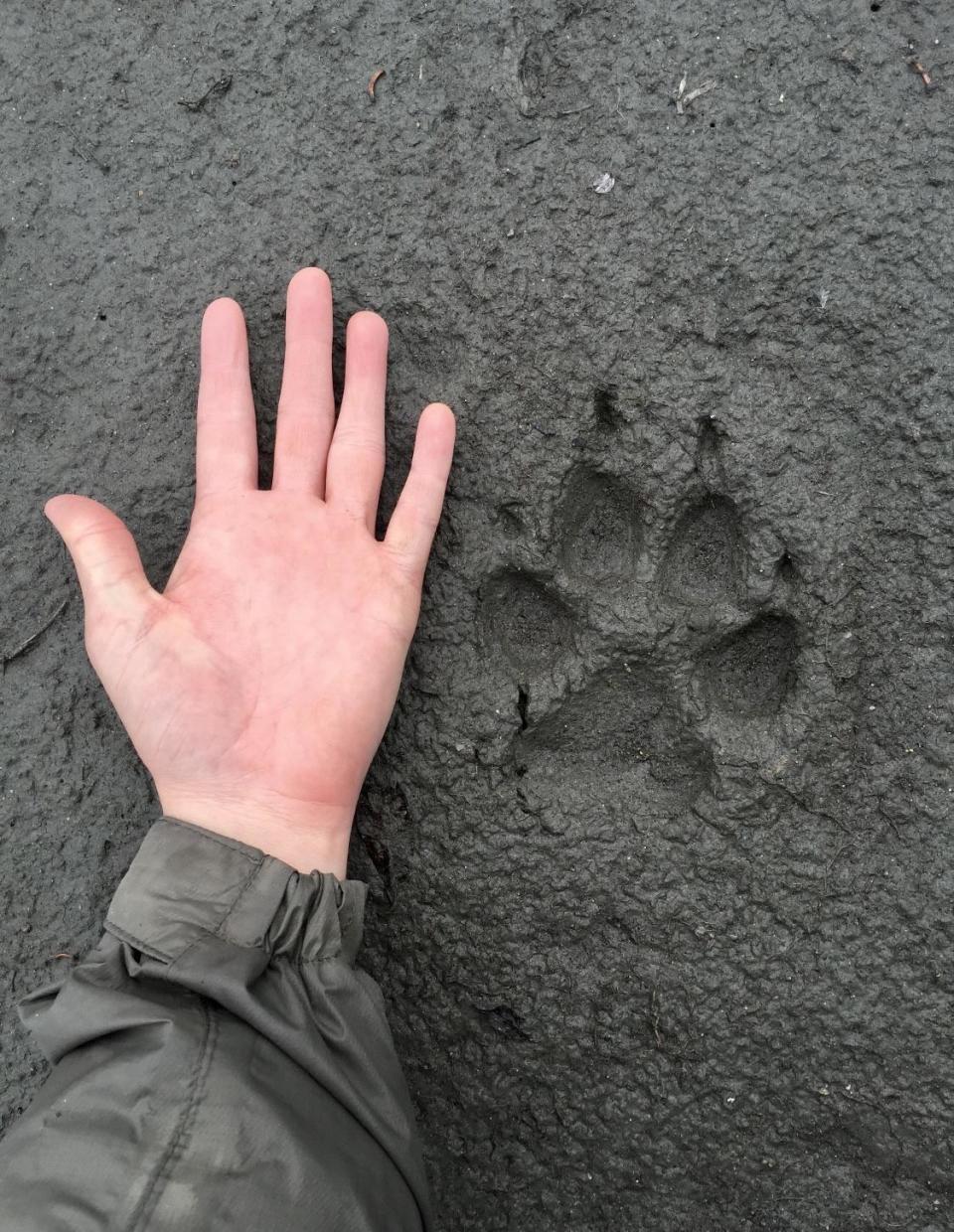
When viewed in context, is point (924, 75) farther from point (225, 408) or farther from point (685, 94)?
point (225, 408)

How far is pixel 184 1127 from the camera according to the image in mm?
769

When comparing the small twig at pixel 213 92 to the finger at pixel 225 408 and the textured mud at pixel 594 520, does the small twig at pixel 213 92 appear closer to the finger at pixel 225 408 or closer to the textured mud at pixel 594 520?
the textured mud at pixel 594 520

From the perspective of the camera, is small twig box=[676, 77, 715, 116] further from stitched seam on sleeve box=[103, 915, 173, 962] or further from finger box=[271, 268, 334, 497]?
stitched seam on sleeve box=[103, 915, 173, 962]

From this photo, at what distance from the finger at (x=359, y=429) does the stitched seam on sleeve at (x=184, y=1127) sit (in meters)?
0.50

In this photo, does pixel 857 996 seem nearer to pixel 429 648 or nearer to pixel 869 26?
pixel 429 648

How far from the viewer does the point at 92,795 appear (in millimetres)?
1152

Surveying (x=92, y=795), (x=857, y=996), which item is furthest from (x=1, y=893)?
(x=857, y=996)

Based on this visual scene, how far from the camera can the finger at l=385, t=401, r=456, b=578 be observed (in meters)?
1.05

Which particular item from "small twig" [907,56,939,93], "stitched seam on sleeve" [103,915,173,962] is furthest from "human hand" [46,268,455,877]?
"small twig" [907,56,939,93]

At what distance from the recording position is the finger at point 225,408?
1061 millimetres

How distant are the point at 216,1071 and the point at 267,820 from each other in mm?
255

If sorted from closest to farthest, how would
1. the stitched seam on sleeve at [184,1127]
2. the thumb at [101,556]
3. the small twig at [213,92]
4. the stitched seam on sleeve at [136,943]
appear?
the stitched seam on sleeve at [184,1127], the stitched seam on sleeve at [136,943], the thumb at [101,556], the small twig at [213,92]

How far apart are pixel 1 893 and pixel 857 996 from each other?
96 centimetres

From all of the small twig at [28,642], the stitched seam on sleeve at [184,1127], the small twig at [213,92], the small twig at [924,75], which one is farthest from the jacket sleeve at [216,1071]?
the small twig at [924,75]
